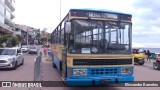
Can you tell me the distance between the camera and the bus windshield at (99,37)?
9.15 meters

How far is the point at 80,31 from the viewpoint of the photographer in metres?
9.16

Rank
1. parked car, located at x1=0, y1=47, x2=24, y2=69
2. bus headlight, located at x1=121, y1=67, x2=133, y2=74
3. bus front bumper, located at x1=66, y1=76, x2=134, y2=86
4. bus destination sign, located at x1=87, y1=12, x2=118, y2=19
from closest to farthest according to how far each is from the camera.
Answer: bus front bumper, located at x1=66, y1=76, x2=134, y2=86, bus destination sign, located at x1=87, y1=12, x2=118, y2=19, bus headlight, located at x1=121, y1=67, x2=133, y2=74, parked car, located at x1=0, y1=47, x2=24, y2=69

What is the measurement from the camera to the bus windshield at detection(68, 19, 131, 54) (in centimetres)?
915

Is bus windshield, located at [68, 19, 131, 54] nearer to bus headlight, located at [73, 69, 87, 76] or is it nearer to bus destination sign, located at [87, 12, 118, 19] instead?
bus destination sign, located at [87, 12, 118, 19]

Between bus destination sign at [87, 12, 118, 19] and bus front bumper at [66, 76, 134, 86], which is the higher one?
bus destination sign at [87, 12, 118, 19]

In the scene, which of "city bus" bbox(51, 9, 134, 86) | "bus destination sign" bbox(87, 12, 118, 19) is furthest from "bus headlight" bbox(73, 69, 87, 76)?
"bus destination sign" bbox(87, 12, 118, 19)

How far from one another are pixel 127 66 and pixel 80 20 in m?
2.53

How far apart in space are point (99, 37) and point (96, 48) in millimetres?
421

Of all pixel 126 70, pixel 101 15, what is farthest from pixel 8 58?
pixel 126 70

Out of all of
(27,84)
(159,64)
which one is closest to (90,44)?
(27,84)

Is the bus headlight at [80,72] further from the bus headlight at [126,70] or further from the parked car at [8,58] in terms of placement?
the parked car at [8,58]

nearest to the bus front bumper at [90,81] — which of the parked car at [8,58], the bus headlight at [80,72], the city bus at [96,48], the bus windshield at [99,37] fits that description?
the city bus at [96,48]

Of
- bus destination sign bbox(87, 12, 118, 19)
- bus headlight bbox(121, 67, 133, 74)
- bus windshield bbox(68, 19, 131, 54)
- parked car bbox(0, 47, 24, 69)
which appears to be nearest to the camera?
bus windshield bbox(68, 19, 131, 54)

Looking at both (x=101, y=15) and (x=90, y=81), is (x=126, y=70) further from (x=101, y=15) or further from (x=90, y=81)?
(x=101, y=15)
